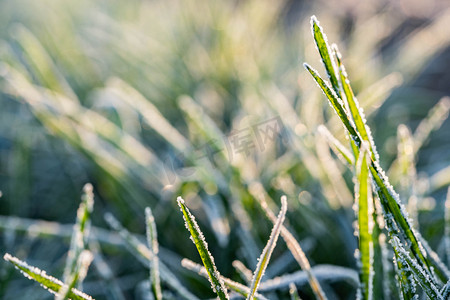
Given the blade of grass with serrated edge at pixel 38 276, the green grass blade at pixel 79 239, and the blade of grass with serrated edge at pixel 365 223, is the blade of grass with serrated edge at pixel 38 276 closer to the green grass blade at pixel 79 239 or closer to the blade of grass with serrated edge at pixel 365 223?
the green grass blade at pixel 79 239

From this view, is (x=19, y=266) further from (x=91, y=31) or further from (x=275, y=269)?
(x=91, y=31)

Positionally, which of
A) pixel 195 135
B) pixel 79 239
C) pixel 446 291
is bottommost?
pixel 446 291

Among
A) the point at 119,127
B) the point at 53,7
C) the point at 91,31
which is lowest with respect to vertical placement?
the point at 119,127

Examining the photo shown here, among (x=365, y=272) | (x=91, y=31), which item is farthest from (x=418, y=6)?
(x=365, y=272)

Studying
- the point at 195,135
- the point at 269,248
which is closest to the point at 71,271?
the point at 269,248

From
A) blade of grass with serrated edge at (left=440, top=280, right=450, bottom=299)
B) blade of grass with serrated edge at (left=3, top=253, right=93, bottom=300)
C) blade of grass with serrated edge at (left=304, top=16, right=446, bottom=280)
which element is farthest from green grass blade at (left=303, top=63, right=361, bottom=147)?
blade of grass with serrated edge at (left=3, top=253, right=93, bottom=300)

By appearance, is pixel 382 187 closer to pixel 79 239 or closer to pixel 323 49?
pixel 323 49

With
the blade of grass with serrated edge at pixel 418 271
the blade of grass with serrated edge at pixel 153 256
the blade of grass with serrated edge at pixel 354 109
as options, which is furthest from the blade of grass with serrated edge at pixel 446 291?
the blade of grass with serrated edge at pixel 153 256
